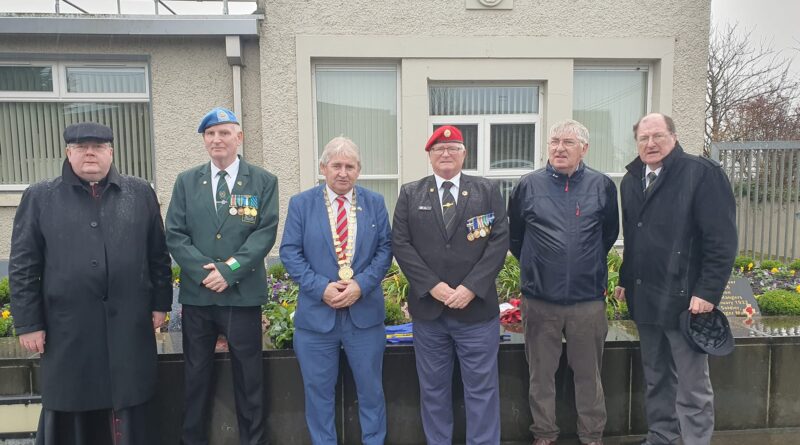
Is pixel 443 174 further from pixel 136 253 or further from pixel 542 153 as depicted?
pixel 542 153

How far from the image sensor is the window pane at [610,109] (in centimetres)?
741

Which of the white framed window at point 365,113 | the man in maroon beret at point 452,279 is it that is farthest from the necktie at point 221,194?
the white framed window at point 365,113

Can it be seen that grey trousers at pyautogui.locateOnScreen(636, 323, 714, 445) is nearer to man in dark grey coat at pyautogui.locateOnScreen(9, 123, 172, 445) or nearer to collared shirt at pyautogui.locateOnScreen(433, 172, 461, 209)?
collared shirt at pyautogui.locateOnScreen(433, 172, 461, 209)

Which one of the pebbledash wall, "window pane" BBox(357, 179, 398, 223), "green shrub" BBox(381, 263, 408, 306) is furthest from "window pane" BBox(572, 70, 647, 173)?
"green shrub" BBox(381, 263, 408, 306)

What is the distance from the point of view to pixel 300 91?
6.70m

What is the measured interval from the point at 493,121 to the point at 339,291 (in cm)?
473

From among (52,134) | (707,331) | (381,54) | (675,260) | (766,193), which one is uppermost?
(381,54)

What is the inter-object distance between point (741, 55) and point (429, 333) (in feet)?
75.4

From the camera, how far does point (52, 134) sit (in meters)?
7.08

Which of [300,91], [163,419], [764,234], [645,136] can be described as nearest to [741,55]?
[764,234]

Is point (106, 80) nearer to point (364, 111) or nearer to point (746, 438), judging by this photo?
point (364, 111)

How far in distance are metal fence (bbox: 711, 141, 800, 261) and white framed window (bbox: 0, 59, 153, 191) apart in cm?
711

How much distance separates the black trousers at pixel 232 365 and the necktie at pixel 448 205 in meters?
1.23

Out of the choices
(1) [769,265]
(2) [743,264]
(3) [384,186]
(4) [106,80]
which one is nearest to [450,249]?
(3) [384,186]
